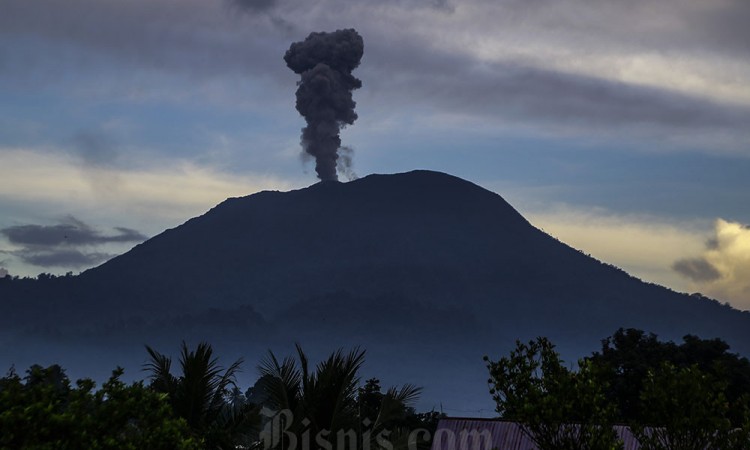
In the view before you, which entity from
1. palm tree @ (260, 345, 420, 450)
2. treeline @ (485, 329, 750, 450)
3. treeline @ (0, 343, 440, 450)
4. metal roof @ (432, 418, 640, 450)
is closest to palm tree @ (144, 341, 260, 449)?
treeline @ (0, 343, 440, 450)

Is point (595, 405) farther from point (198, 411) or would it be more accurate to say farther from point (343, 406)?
point (198, 411)

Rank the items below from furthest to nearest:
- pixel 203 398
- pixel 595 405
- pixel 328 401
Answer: pixel 203 398 < pixel 328 401 < pixel 595 405

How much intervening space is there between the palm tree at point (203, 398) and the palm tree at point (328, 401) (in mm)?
901

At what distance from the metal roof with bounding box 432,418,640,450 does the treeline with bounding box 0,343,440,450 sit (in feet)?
28.6

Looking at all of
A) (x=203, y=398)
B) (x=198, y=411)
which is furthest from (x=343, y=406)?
(x=198, y=411)

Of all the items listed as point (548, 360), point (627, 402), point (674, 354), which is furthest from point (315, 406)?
point (674, 354)

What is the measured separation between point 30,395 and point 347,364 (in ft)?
17.8

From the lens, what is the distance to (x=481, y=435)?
2845 centimetres

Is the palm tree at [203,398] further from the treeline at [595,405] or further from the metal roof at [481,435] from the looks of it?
the metal roof at [481,435]

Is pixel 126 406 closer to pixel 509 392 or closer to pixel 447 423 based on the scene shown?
pixel 509 392

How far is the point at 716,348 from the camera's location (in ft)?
201

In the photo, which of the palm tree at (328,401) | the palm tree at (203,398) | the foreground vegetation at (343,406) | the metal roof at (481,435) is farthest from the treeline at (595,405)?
the metal roof at (481,435)

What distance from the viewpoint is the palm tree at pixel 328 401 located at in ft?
59.6

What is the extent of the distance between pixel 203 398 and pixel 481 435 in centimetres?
1111
